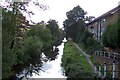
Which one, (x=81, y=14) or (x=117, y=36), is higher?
(x=81, y=14)

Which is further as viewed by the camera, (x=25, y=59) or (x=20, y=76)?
(x=25, y=59)

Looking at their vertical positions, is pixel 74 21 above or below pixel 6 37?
above

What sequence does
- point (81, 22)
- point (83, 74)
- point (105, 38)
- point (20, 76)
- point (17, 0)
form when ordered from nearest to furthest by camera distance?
point (17, 0), point (83, 74), point (20, 76), point (105, 38), point (81, 22)

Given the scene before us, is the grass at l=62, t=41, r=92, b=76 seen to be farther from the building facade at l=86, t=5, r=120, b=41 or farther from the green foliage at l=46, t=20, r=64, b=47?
the green foliage at l=46, t=20, r=64, b=47

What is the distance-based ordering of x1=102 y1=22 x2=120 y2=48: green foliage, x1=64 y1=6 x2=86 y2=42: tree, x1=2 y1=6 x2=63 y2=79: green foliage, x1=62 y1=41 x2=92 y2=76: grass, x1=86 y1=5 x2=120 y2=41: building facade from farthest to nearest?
x1=64 y1=6 x2=86 y2=42: tree
x1=86 y1=5 x2=120 y2=41: building facade
x1=102 y1=22 x2=120 y2=48: green foliage
x1=62 y1=41 x2=92 y2=76: grass
x1=2 y1=6 x2=63 y2=79: green foliage

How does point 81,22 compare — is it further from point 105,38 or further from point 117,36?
point 117,36

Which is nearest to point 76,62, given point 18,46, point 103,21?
point 18,46

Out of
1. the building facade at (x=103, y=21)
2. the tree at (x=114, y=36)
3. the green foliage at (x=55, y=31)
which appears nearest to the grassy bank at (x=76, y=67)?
the tree at (x=114, y=36)

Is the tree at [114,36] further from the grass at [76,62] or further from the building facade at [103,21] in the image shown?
the building facade at [103,21]

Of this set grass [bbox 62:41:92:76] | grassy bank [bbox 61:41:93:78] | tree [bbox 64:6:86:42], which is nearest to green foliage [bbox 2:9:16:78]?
grassy bank [bbox 61:41:93:78]

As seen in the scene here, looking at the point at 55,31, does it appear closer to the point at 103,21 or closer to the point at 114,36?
the point at 103,21

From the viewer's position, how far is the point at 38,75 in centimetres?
1157

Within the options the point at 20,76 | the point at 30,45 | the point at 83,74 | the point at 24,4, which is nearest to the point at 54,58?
the point at 30,45

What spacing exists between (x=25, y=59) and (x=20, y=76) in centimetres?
169
